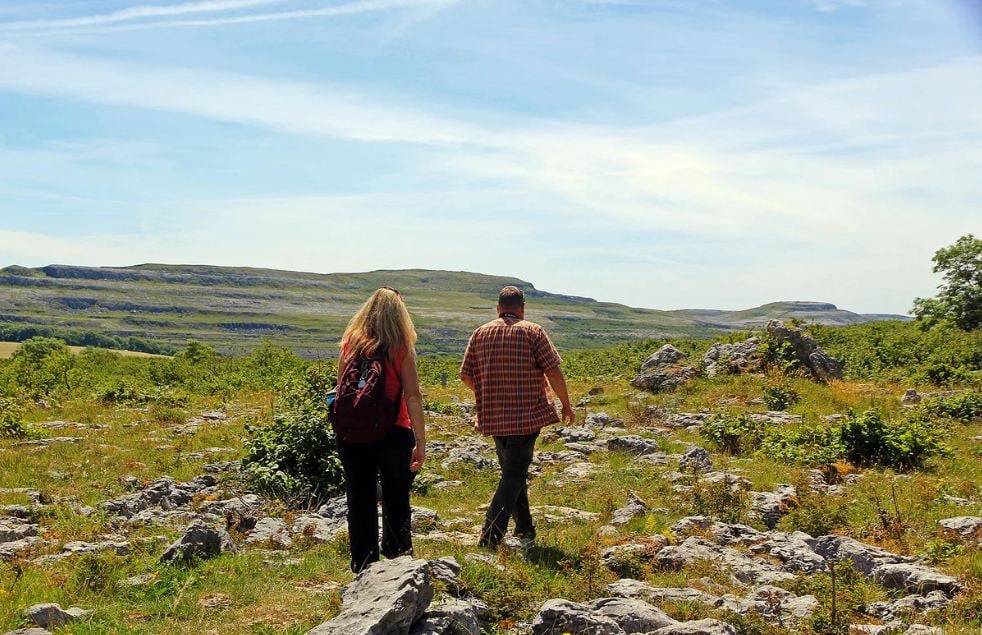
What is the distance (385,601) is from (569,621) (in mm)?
1562

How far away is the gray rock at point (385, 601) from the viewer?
18.1 ft

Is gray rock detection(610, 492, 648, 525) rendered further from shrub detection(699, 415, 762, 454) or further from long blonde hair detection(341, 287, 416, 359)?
shrub detection(699, 415, 762, 454)

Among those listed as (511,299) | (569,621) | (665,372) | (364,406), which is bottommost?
(569,621)

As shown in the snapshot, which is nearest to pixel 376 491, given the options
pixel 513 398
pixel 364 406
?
pixel 364 406

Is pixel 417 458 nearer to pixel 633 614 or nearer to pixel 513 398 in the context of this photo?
pixel 513 398

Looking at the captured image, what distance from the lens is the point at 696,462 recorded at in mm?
13617

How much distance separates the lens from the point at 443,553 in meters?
8.47

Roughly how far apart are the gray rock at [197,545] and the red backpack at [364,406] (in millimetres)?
2335

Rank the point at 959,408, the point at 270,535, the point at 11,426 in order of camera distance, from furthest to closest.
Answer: the point at 959,408 < the point at 11,426 < the point at 270,535

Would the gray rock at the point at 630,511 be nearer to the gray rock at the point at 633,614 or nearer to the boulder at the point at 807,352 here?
the gray rock at the point at 633,614

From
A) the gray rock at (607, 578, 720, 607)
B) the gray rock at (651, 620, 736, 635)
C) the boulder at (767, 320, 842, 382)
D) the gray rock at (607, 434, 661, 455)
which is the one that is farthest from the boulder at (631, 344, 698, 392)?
the gray rock at (651, 620, 736, 635)

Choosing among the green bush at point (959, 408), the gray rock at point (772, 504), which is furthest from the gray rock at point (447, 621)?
the green bush at point (959, 408)

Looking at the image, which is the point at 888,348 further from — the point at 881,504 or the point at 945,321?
the point at 881,504

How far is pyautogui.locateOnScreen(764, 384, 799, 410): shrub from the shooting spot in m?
19.8
